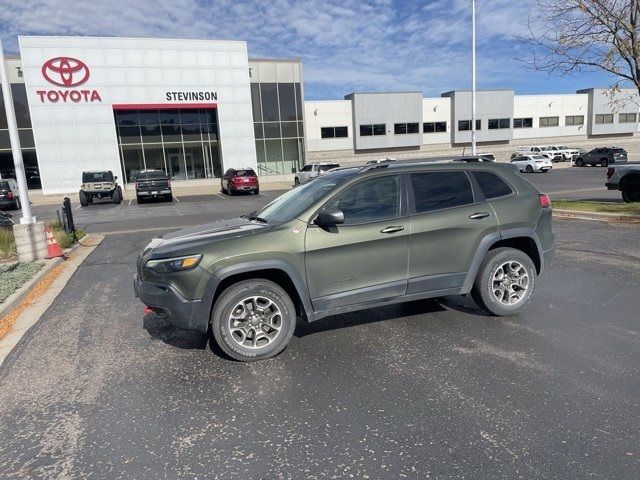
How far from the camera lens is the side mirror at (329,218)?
4102mm

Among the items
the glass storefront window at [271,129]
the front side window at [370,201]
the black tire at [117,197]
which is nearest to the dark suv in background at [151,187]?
the black tire at [117,197]

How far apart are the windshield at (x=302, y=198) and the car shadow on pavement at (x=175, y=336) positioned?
4.64 ft

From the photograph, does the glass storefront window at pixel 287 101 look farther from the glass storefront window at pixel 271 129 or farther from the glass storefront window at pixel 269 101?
the glass storefront window at pixel 271 129

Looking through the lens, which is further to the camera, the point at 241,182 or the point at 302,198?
the point at 241,182

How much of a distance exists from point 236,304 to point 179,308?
1.59 feet

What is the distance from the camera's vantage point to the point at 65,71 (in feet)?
105

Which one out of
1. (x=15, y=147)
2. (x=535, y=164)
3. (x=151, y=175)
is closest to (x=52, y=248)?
(x=15, y=147)

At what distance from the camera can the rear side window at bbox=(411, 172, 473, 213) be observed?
15.6 feet

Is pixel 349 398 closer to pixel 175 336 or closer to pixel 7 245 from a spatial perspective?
pixel 175 336

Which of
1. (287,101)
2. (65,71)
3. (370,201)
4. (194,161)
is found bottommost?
(370,201)

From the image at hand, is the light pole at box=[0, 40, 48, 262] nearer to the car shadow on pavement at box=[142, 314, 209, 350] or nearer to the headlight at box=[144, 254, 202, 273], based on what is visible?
the car shadow on pavement at box=[142, 314, 209, 350]

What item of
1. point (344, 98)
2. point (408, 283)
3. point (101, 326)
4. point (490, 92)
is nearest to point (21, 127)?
point (344, 98)

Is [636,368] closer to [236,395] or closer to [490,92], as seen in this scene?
[236,395]

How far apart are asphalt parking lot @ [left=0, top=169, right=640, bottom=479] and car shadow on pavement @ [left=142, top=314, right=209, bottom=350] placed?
0.08 ft
